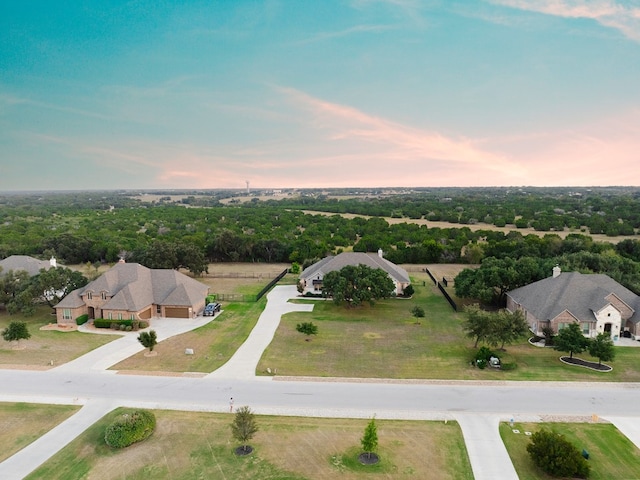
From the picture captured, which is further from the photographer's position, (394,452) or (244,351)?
(244,351)

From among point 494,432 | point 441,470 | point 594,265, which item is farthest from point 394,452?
point 594,265

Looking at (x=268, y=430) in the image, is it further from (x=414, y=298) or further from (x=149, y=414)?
(x=414, y=298)

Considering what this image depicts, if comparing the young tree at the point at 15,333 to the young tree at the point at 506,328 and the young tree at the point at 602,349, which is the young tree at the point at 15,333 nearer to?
the young tree at the point at 506,328

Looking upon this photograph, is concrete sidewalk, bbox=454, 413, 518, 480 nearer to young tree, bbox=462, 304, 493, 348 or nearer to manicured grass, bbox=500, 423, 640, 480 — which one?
manicured grass, bbox=500, 423, 640, 480

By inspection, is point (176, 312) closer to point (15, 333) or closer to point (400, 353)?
point (15, 333)

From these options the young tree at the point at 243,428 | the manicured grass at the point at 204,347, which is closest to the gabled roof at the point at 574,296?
the manicured grass at the point at 204,347

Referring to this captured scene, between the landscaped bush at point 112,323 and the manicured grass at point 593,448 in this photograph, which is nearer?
the manicured grass at point 593,448
